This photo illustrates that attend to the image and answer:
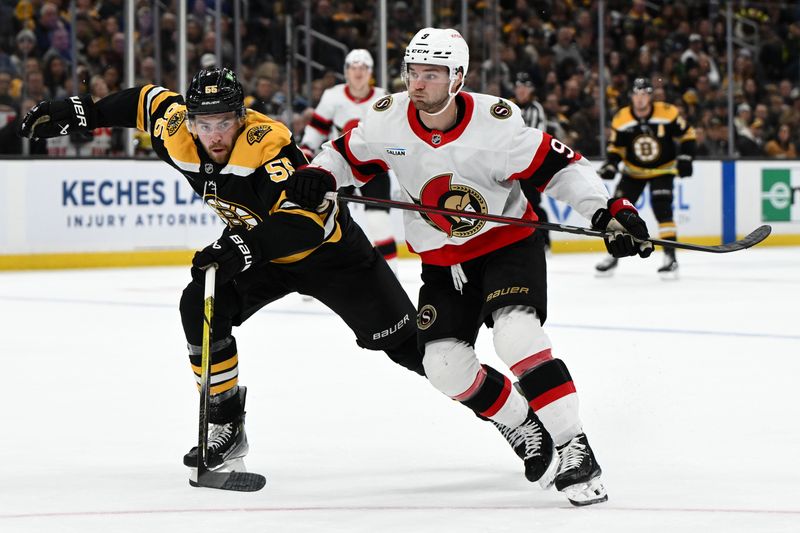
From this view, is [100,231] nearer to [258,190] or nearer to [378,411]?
[378,411]

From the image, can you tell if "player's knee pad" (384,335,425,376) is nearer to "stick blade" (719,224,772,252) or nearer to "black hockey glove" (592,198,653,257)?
"black hockey glove" (592,198,653,257)

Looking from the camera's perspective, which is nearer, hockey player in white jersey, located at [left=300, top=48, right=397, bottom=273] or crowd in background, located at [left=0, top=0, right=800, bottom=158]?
hockey player in white jersey, located at [left=300, top=48, right=397, bottom=273]

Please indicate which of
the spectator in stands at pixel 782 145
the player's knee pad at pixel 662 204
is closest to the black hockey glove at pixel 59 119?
the player's knee pad at pixel 662 204

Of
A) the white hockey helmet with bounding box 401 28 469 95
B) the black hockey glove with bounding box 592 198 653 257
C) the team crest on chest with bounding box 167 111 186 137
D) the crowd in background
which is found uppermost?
the crowd in background

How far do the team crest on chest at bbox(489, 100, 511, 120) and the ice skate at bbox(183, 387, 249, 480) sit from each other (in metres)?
0.94

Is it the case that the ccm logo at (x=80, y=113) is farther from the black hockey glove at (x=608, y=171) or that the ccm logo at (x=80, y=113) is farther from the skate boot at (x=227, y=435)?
the black hockey glove at (x=608, y=171)

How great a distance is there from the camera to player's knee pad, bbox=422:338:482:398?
3250 mm

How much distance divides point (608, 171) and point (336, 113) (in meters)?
2.41

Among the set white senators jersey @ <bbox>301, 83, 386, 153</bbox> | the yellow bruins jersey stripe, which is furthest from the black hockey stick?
white senators jersey @ <bbox>301, 83, 386, 153</bbox>

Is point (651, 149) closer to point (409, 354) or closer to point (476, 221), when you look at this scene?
point (409, 354)

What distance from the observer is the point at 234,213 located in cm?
348

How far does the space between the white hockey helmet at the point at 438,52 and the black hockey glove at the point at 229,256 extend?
20.9 inches

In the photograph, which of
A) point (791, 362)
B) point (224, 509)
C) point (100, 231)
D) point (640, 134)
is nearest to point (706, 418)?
point (791, 362)

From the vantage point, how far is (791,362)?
5.29m
